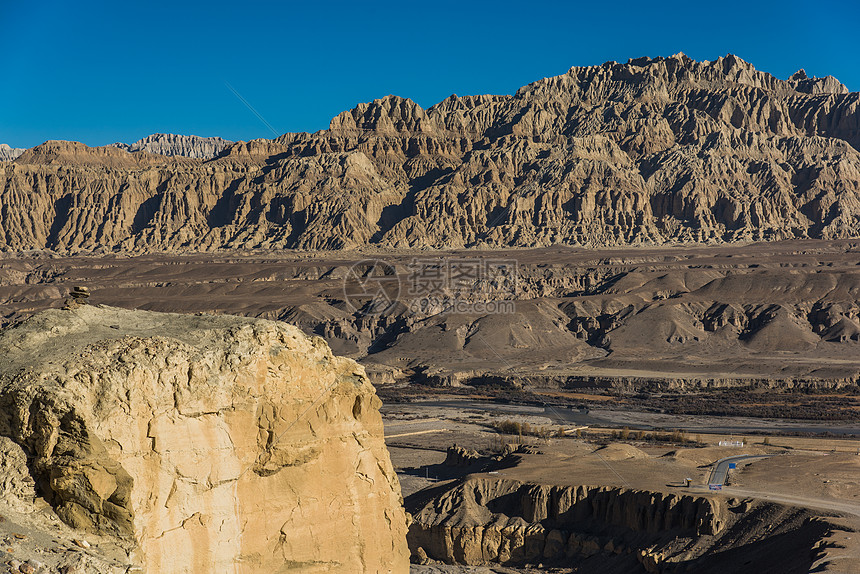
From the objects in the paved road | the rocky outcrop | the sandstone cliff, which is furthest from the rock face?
the paved road

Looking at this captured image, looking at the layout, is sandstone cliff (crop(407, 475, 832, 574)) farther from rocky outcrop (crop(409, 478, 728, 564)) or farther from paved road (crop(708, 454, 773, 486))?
paved road (crop(708, 454, 773, 486))

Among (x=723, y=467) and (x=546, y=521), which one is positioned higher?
(x=723, y=467)

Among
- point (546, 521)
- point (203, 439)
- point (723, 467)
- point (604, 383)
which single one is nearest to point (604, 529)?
point (546, 521)

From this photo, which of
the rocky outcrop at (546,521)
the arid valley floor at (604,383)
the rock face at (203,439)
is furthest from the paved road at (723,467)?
the rock face at (203,439)

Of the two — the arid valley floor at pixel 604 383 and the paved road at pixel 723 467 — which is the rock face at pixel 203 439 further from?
the paved road at pixel 723 467

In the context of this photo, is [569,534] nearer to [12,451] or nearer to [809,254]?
[12,451]

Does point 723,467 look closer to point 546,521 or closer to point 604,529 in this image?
point 604,529
